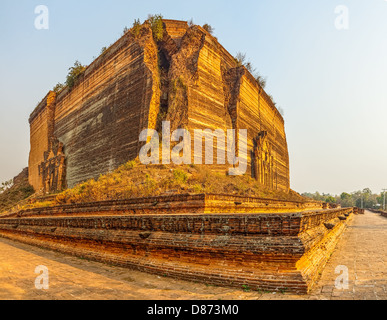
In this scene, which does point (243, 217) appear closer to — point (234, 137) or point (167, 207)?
point (167, 207)

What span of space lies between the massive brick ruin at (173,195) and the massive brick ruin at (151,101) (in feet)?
0.25

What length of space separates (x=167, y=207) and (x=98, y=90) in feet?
51.1

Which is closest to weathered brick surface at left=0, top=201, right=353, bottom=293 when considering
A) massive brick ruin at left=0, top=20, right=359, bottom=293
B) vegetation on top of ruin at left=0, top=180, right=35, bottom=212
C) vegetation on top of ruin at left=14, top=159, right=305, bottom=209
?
massive brick ruin at left=0, top=20, right=359, bottom=293

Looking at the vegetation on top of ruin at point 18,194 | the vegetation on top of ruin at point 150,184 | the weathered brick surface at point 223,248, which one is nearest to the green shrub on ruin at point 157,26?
the vegetation on top of ruin at point 150,184

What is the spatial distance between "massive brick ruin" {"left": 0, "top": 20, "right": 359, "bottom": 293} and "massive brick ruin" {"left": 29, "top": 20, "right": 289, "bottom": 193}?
77mm

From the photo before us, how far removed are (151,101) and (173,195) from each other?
28.6 feet

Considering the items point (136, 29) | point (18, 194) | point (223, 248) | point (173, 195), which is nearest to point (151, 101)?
point (136, 29)

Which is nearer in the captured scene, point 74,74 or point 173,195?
point 173,195

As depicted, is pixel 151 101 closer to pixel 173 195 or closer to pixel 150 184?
pixel 150 184

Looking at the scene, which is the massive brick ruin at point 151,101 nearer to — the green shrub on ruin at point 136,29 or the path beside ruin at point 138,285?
the green shrub on ruin at point 136,29

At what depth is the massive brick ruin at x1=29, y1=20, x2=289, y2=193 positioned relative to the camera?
1585 cm

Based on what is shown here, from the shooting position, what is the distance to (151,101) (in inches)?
602

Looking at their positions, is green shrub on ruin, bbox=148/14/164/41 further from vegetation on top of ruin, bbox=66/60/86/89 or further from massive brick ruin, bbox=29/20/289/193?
vegetation on top of ruin, bbox=66/60/86/89
